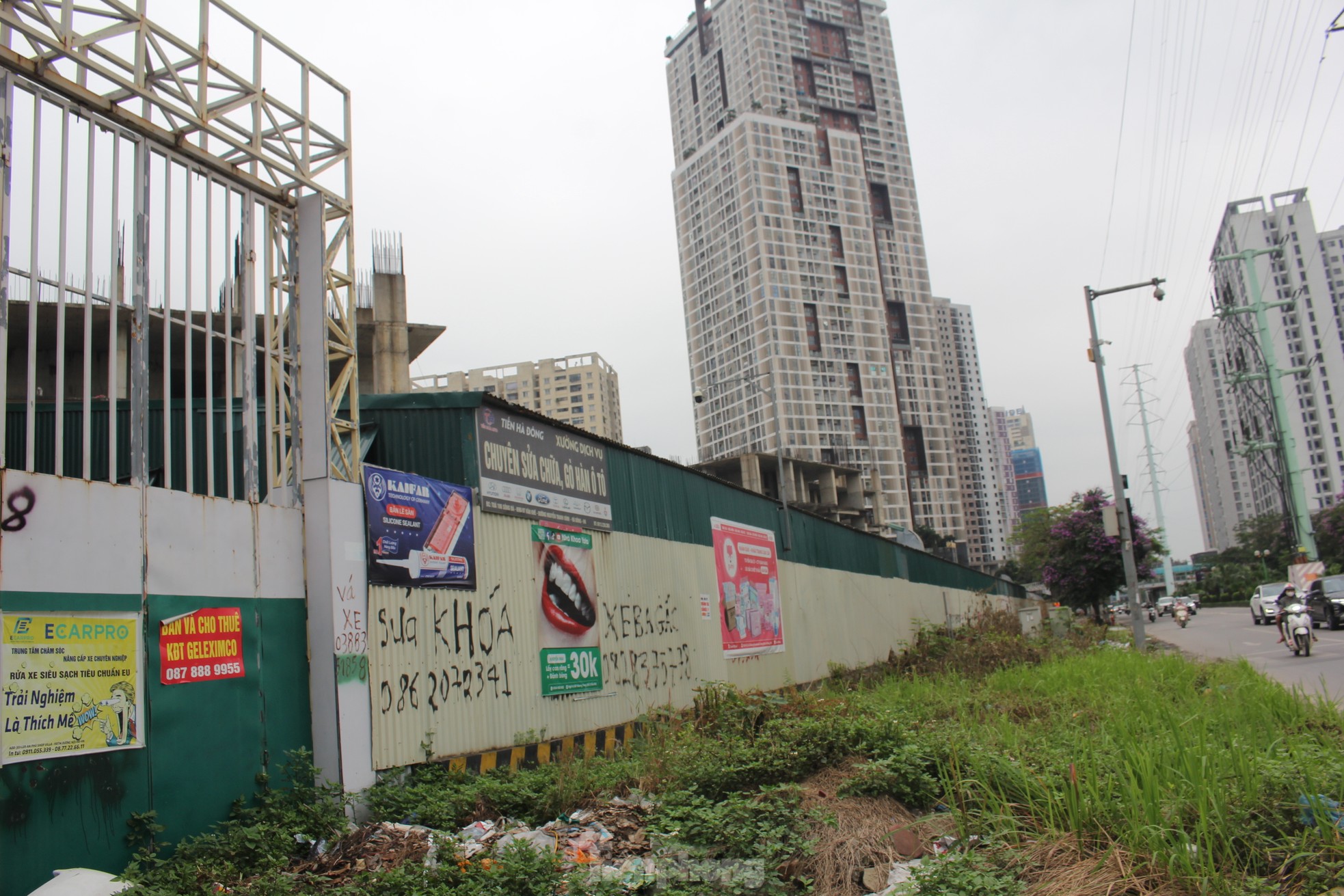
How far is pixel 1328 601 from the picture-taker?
24.4 metres

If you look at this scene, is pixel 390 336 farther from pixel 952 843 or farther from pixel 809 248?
pixel 809 248

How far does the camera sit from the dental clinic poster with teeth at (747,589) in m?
16.4

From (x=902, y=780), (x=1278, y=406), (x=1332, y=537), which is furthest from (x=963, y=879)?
(x=1332, y=537)

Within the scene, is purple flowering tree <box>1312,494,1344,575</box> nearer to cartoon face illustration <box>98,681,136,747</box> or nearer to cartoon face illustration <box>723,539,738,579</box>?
cartoon face illustration <box>723,539,738,579</box>

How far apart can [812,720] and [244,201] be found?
7337 millimetres

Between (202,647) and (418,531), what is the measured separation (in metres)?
2.41

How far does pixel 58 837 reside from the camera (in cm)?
596

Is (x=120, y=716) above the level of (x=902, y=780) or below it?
above

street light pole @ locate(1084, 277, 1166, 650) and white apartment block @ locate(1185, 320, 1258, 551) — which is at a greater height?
white apartment block @ locate(1185, 320, 1258, 551)

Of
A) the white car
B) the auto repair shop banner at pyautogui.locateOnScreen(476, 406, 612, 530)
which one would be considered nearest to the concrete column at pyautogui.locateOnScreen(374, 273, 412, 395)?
the auto repair shop banner at pyautogui.locateOnScreen(476, 406, 612, 530)

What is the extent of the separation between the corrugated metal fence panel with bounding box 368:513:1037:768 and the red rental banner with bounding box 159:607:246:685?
1.27 m

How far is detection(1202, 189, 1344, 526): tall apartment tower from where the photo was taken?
185 ft

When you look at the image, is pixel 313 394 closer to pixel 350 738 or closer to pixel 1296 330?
pixel 350 738

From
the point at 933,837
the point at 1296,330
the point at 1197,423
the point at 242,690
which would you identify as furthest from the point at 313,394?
the point at 1197,423
